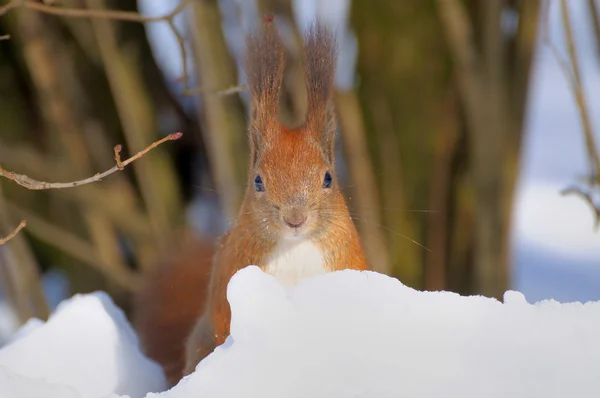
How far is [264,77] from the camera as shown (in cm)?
139

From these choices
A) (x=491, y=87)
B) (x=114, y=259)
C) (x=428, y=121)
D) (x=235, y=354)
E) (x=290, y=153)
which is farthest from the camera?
(x=114, y=259)

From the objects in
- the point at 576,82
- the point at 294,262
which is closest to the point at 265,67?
the point at 294,262

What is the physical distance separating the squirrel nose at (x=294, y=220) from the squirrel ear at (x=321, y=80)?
0.16m

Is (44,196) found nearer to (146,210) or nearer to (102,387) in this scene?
(146,210)

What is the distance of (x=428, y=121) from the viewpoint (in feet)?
9.54

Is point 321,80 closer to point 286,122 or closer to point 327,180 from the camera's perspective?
point 327,180

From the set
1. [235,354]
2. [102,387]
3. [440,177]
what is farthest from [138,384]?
[440,177]

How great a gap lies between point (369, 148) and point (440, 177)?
26 cm

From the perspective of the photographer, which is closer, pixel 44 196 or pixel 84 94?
pixel 84 94

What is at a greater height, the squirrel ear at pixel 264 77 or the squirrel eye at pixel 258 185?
the squirrel ear at pixel 264 77

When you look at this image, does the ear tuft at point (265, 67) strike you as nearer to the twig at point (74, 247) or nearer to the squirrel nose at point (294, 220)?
the squirrel nose at point (294, 220)

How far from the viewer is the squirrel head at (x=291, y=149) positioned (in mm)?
1367

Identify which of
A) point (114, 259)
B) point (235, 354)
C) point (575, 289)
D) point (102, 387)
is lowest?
point (575, 289)

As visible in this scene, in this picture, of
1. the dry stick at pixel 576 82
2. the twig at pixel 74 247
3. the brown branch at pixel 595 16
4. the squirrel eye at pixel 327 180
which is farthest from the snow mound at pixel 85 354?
the twig at pixel 74 247
